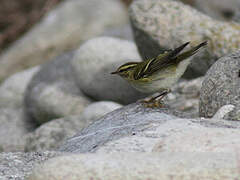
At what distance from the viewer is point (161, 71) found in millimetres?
6031

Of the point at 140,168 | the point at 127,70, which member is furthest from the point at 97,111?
the point at 140,168

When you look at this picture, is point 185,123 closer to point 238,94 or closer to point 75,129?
point 238,94

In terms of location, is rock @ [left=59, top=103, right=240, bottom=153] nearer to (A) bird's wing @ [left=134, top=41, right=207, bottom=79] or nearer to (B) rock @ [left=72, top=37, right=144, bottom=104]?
(A) bird's wing @ [left=134, top=41, right=207, bottom=79]

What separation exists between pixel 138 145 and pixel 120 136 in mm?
417

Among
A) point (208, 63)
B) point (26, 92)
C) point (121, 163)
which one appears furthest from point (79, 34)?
point (121, 163)

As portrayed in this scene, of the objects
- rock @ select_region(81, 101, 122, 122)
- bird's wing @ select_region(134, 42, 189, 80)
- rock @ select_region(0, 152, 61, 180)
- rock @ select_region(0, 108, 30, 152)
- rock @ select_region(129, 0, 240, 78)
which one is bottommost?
rock @ select_region(0, 108, 30, 152)

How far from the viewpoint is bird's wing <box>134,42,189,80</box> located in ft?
19.3

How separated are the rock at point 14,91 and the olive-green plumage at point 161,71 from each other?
5.14 meters

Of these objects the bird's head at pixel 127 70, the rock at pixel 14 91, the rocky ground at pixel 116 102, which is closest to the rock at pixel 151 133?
the rocky ground at pixel 116 102

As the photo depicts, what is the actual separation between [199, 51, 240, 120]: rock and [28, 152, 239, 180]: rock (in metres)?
1.75

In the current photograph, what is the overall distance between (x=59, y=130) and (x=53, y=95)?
1.87 metres

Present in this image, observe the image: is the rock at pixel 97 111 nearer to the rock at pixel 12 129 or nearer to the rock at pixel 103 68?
the rock at pixel 103 68

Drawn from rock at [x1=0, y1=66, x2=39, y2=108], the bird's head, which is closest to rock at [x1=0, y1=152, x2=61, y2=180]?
the bird's head

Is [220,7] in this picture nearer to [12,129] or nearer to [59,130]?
[12,129]
